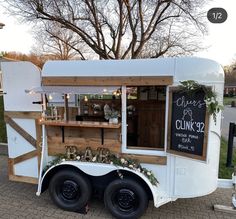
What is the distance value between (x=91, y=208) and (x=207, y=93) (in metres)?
2.72

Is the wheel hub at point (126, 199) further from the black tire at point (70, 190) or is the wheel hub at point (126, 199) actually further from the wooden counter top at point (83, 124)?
the wooden counter top at point (83, 124)

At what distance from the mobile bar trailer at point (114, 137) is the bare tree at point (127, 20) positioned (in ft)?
29.2

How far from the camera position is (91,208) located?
3859 millimetres

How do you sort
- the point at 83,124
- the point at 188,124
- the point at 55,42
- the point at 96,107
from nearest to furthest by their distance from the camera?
the point at 188,124, the point at 83,124, the point at 96,107, the point at 55,42

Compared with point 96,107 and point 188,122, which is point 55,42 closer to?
point 96,107

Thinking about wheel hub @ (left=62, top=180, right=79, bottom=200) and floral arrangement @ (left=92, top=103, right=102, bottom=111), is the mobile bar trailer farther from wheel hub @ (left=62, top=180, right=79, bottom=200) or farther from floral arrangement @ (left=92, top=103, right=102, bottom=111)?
floral arrangement @ (left=92, top=103, right=102, bottom=111)

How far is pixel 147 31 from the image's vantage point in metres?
12.0

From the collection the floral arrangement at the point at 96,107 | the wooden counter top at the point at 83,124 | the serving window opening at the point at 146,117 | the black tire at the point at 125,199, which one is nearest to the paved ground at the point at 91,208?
the black tire at the point at 125,199

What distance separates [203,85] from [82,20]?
10802mm

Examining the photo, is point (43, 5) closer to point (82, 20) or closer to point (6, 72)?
point (82, 20)

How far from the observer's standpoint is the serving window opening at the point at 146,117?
4.45 meters

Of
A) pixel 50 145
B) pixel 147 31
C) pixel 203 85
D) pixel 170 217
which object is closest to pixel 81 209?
pixel 50 145

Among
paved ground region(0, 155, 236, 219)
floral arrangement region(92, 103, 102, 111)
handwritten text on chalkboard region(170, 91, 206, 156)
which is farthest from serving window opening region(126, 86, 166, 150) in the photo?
paved ground region(0, 155, 236, 219)

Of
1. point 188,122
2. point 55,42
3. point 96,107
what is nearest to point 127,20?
point 55,42
